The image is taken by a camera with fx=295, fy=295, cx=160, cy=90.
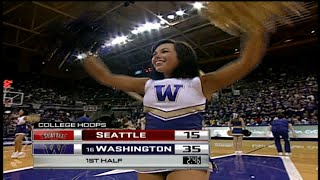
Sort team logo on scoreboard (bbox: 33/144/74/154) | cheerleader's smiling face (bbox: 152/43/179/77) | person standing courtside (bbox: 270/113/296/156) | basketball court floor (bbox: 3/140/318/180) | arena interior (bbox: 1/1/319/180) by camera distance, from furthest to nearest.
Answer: person standing courtside (bbox: 270/113/296/156), basketball court floor (bbox: 3/140/318/180), cheerleader's smiling face (bbox: 152/43/179/77), team logo on scoreboard (bbox: 33/144/74/154), arena interior (bbox: 1/1/319/180)

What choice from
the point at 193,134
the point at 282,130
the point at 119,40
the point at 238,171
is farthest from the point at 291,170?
the point at 119,40

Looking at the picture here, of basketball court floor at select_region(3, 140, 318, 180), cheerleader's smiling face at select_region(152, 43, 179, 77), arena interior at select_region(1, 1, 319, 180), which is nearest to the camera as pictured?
arena interior at select_region(1, 1, 319, 180)

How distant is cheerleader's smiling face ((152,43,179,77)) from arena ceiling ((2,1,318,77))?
0.30 ft

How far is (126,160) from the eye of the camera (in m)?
0.85

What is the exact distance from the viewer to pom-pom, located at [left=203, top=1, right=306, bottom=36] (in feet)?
2.25

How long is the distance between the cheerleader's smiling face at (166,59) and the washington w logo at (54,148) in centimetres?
38

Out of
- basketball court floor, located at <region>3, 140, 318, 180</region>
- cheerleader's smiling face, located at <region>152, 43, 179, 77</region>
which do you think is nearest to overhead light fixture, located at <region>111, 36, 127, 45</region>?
cheerleader's smiling face, located at <region>152, 43, 179, 77</region>

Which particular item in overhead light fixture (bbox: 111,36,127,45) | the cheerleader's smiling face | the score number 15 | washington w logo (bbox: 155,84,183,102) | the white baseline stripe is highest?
overhead light fixture (bbox: 111,36,127,45)

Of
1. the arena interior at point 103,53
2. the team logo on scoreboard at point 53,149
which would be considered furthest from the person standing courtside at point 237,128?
the team logo on scoreboard at point 53,149

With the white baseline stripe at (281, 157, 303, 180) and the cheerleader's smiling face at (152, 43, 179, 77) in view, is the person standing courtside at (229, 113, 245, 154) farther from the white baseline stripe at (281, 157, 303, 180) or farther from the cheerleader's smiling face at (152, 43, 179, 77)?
the cheerleader's smiling face at (152, 43, 179, 77)
